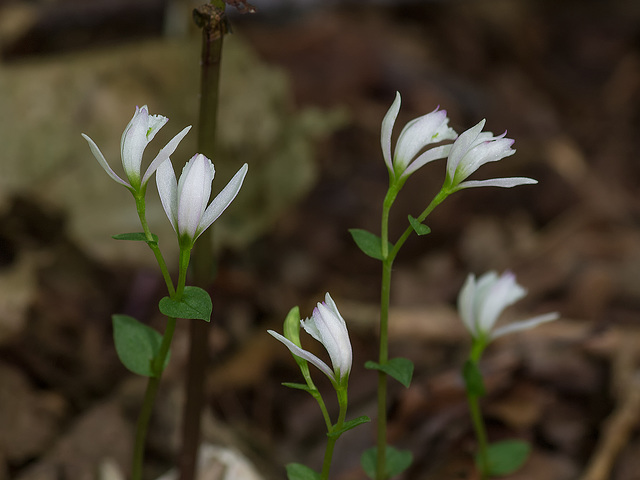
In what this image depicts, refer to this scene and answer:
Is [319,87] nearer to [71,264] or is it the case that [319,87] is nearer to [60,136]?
[60,136]

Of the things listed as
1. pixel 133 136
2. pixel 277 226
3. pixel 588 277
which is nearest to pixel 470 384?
pixel 133 136

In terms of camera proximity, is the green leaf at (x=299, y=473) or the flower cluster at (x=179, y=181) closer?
the flower cluster at (x=179, y=181)

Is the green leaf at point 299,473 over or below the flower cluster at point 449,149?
below

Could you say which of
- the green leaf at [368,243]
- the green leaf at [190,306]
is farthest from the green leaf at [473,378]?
the green leaf at [190,306]

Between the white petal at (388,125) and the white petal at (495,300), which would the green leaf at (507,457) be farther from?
the white petal at (388,125)

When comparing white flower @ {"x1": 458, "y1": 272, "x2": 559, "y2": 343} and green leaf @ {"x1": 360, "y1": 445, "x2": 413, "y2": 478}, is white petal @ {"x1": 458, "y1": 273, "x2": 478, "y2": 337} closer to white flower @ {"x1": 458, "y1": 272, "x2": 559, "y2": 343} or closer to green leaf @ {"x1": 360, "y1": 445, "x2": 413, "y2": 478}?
white flower @ {"x1": 458, "y1": 272, "x2": 559, "y2": 343}

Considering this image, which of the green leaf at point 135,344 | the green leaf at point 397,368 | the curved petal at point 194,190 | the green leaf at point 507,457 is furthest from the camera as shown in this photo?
the green leaf at point 507,457

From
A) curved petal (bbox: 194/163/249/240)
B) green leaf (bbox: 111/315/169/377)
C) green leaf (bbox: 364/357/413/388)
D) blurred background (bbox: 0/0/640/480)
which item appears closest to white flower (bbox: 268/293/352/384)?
green leaf (bbox: 364/357/413/388)
